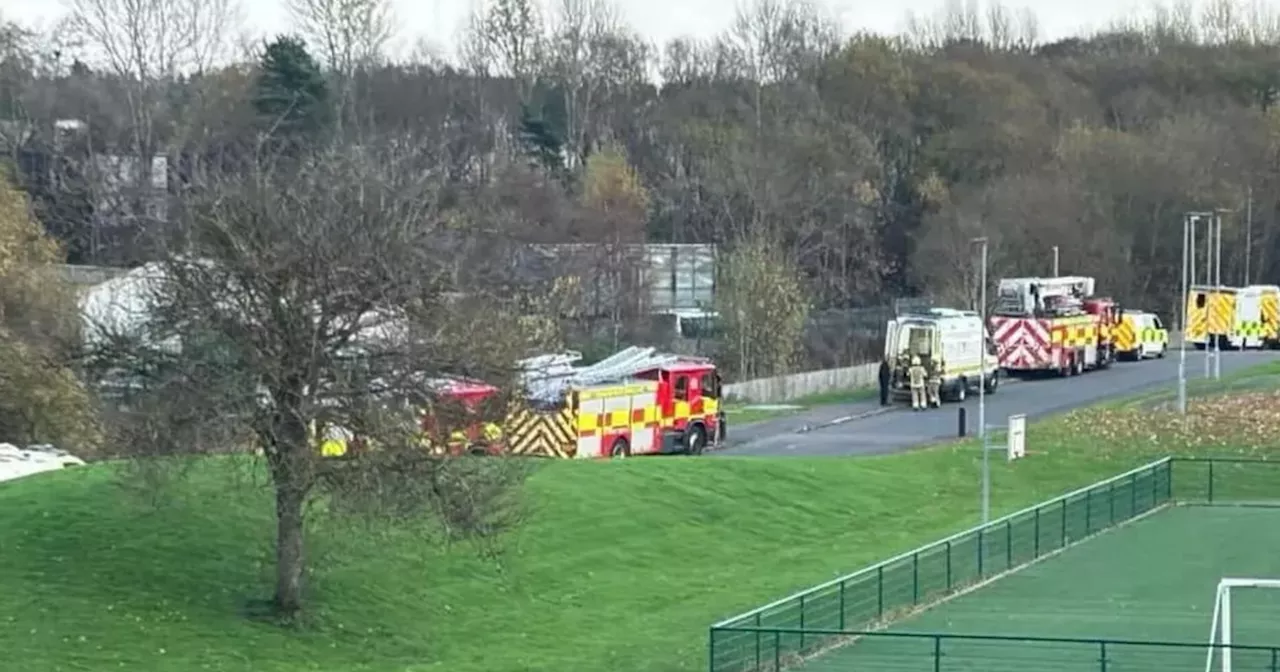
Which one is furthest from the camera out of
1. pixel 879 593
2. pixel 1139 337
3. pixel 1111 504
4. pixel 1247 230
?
pixel 1247 230

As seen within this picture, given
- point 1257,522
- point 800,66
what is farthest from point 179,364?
point 800,66

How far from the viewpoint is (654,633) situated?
32.7 m

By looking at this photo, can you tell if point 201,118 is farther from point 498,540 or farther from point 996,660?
point 996,660

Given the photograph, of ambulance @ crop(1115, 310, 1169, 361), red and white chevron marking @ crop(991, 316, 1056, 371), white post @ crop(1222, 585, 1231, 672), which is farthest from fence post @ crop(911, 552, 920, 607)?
ambulance @ crop(1115, 310, 1169, 361)

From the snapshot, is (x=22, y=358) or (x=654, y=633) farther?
(x=22, y=358)

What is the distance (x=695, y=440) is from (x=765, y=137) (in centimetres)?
5408

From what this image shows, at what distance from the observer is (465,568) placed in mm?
37000

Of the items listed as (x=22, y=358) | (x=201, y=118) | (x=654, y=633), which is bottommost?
(x=654, y=633)

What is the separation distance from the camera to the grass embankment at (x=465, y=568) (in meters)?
30.6

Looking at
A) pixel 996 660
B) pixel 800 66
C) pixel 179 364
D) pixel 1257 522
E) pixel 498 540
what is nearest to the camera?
pixel 996 660

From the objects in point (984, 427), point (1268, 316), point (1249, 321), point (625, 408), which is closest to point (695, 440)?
point (625, 408)

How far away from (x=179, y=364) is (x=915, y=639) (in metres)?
11.9

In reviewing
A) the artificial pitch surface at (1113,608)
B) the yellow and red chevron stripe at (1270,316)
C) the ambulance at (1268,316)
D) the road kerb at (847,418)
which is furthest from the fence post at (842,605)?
the yellow and red chevron stripe at (1270,316)

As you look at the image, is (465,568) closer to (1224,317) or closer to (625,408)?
(625,408)
